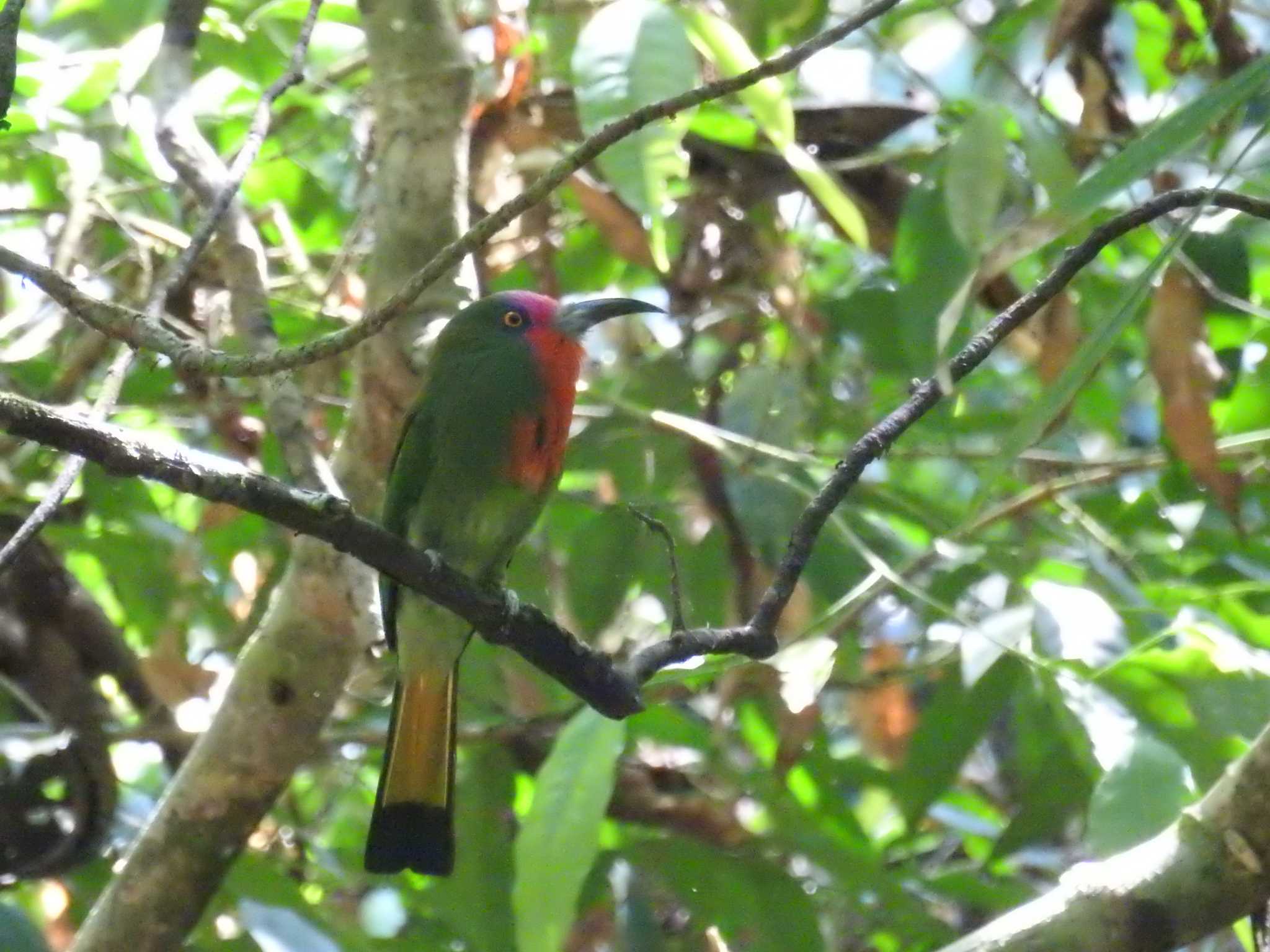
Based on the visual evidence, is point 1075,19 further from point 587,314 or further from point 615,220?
point 587,314

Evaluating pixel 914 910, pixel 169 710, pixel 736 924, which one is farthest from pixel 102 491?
pixel 914 910

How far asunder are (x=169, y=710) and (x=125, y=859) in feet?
2.39

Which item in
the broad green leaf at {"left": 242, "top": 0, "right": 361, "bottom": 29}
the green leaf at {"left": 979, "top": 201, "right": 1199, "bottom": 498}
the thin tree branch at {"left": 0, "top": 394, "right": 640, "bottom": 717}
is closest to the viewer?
the thin tree branch at {"left": 0, "top": 394, "right": 640, "bottom": 717}

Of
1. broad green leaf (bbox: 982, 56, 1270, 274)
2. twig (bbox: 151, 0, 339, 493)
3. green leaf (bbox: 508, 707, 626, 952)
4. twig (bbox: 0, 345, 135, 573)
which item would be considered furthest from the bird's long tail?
broad green leaf (bbox: 982, 56, 1270, 274)

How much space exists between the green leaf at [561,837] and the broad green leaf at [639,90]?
2.84 feet

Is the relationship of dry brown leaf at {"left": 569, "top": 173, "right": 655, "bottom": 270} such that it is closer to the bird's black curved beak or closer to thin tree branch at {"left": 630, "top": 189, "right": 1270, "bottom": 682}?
the bird's black curved beak

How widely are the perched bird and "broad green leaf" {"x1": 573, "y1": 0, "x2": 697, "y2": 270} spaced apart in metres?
0.56

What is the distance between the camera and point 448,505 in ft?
10.6

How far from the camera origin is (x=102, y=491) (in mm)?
3811

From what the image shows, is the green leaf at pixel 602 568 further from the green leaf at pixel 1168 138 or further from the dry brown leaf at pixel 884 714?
the green leaf at pixel 1168 138

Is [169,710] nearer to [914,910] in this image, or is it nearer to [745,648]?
[914,910]

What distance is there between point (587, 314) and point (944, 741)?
1.16 m

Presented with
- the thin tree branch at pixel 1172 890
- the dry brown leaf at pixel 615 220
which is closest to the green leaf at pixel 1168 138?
the thin tree branch at pixel 1172 890

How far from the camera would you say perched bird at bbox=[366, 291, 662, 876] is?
311 centimetres
